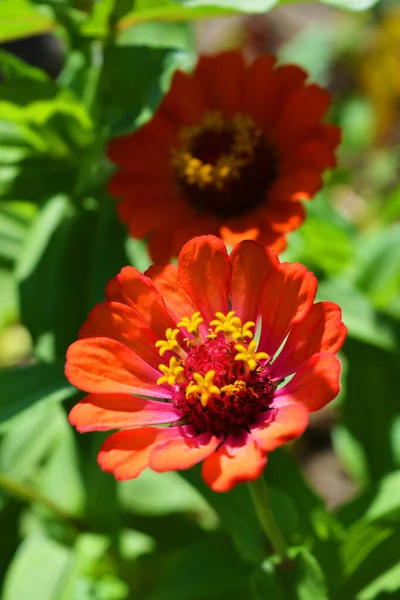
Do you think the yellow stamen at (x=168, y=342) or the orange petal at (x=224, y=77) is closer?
the yellow stamen at (x=168, y=342)

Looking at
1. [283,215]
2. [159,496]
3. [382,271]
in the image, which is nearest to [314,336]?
[283,215]

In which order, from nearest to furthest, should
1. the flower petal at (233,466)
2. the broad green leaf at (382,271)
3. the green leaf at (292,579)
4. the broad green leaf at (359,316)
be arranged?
the flower petal at (233,466), the green leaf at (292,579), the broad green leaf at (359,316), the broad green leaf at (382,271)

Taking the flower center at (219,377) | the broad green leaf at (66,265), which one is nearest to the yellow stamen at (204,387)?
the flower center at (219,377)

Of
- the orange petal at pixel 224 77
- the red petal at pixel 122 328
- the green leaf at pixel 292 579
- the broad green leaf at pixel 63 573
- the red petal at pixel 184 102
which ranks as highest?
the orange petal at pixel 224 77

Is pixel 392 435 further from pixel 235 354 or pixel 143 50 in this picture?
pixel 143 50

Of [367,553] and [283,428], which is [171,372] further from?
[367,553]

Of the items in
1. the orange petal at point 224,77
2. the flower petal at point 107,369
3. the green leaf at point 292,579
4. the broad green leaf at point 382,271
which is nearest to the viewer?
the flower petal at point 107,369

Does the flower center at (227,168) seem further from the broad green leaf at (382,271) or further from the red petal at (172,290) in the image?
the broad green leaf at (382,271)
